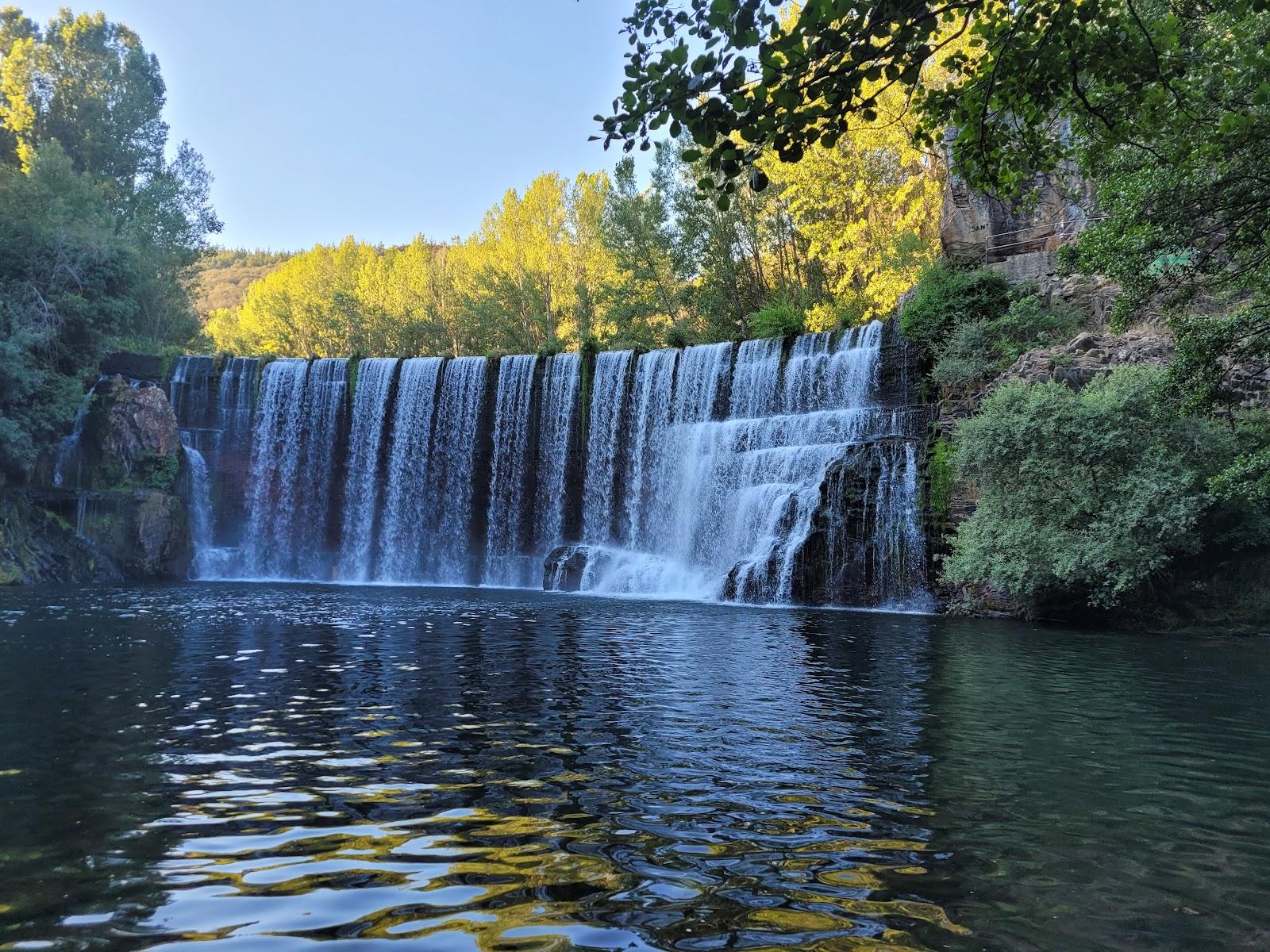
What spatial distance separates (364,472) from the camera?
31422 mm

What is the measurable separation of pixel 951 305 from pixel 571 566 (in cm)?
1304

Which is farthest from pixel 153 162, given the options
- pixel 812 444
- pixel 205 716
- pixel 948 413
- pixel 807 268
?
pixel 205 716

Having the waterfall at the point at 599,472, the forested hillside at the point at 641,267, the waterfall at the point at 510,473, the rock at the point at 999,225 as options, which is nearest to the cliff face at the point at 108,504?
the waterfall at the point at 599,472

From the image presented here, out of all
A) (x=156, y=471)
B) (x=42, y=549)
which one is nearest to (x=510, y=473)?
(x=156, y=471)

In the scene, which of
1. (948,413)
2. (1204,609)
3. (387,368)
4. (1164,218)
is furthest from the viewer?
(387,368)

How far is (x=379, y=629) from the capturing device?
13.3m

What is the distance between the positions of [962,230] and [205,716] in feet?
79.4

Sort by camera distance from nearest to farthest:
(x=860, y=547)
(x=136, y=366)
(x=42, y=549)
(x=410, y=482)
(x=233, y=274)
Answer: (x=860, y=547)
(x=42, y=549)
(x=410, y=482)
(x=136, y=366)
(x=233, y=274)

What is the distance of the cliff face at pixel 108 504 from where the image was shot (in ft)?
87.1

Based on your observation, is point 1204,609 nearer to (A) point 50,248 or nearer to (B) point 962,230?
(B) point 962,230

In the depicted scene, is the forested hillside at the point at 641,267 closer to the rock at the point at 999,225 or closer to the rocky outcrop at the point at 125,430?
the rock at the point at 999,225

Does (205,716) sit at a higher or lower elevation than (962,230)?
lower

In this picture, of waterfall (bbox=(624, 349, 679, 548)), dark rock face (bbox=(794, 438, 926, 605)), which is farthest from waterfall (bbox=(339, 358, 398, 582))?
dark rock face (bbox=(794, 438, 926, 605))

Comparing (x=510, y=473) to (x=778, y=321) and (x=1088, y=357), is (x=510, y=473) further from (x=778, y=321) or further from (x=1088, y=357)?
(x=1088, y=357)
